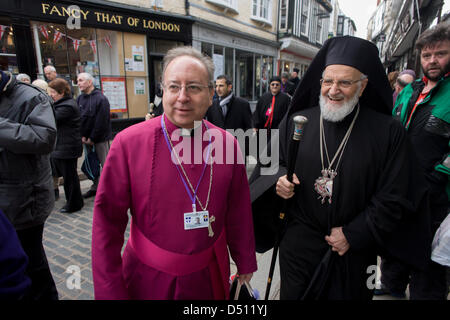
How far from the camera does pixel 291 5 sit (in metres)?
17.6

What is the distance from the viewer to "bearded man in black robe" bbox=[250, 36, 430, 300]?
1712 millimetres

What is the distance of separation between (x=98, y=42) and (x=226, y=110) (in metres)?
5.71

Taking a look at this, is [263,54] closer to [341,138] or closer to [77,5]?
[77,5]

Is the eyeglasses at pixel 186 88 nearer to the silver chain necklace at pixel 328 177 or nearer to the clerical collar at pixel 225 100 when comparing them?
the silver chain necklace at pixel 328 177

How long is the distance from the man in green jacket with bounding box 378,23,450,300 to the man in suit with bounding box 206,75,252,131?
328cm

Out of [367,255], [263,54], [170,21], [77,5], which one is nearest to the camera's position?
[367,255]

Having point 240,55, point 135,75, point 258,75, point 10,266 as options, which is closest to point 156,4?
point 135,75

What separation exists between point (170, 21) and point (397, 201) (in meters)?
10.2

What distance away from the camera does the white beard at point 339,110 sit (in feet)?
5.93

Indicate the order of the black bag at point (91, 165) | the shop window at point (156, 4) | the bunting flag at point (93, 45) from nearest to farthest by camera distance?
the black bag at point (91, 165) < the bunting flag at point (93, 45) < the shop window at point (156, 4)

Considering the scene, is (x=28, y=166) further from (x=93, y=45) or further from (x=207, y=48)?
(x=207, y=48)

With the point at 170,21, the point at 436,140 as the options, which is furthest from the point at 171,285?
the point at 170,21

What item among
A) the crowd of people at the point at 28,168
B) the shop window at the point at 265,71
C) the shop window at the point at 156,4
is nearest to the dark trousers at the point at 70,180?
the crowd of people at the point at 28,168
